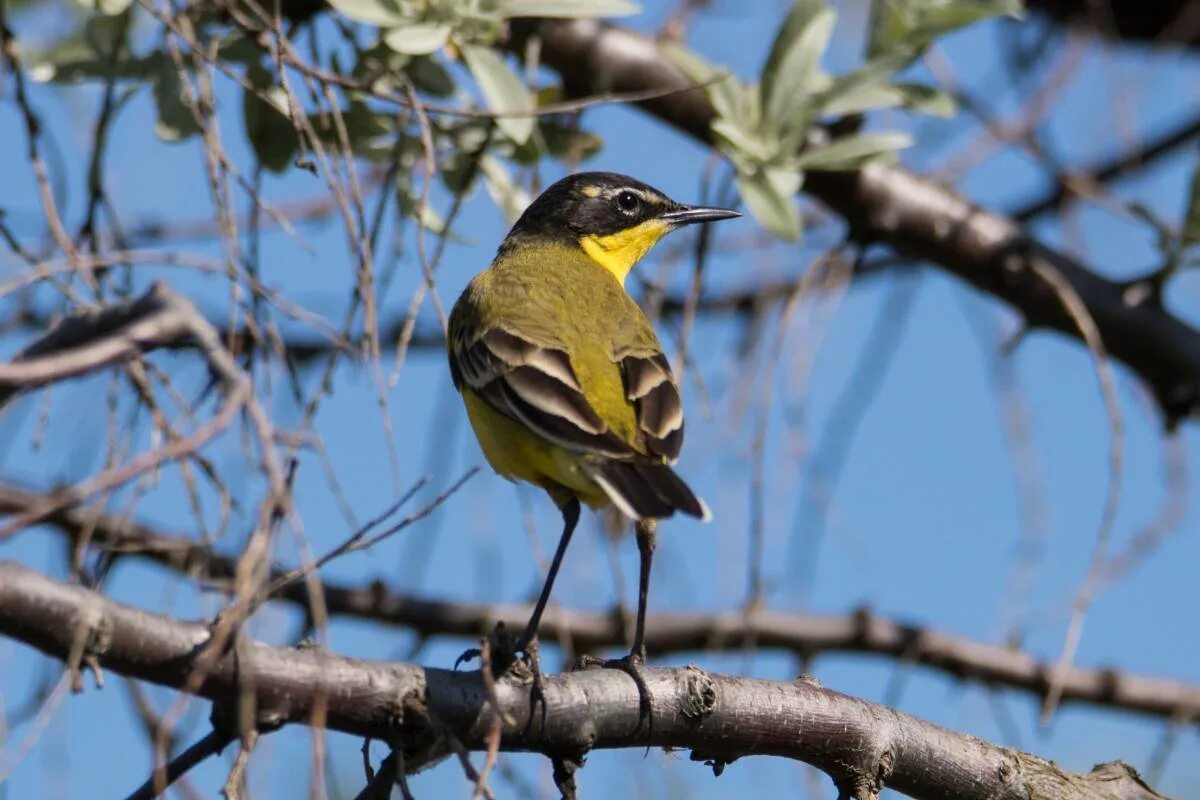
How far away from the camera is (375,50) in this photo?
458 centimetres

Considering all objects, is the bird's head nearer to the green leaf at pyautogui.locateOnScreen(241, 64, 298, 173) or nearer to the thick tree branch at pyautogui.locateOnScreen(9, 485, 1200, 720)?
the thick tree branch at pyautogui.locateOnScreen(9, 485, 1200, 720)

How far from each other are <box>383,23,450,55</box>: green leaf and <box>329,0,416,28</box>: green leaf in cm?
3

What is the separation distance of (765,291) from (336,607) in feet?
6.90

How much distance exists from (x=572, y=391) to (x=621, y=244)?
6.92ft

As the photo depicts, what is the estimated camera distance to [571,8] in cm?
442

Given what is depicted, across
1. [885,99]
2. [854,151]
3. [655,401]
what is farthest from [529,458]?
[885,99]

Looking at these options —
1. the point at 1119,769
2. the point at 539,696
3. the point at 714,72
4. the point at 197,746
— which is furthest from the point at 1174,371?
the point at 197,746

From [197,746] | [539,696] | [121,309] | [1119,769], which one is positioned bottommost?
[1119,769]

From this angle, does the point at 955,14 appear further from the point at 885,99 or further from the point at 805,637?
the point at 805,637

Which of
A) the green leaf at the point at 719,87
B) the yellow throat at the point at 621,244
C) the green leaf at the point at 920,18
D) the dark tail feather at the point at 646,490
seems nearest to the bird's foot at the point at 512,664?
the dark tail feather at the point at 646,490

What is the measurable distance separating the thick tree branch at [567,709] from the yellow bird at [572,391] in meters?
0.10

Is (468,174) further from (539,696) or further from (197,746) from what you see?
(197,746)

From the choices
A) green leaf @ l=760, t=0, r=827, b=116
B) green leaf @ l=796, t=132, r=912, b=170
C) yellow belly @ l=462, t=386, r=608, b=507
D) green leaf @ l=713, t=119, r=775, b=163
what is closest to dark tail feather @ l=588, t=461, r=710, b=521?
yellow belly @ l=462, t=386, r=608, b=507

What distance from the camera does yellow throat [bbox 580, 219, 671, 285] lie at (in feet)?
20.8
